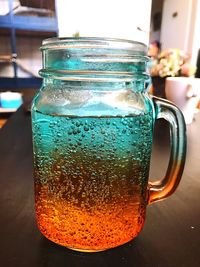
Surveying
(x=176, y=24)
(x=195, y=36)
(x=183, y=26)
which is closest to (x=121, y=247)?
(x=195, y=36)

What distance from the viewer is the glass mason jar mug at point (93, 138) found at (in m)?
0.28

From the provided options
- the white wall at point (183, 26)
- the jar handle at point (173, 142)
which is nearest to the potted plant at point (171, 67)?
the jar handle at point (173, 142)

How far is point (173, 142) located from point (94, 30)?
1.17 m

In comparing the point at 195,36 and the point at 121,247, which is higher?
the point at 195,36

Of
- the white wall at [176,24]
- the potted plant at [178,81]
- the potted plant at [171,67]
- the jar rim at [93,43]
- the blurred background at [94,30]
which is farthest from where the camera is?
the white wall at [176,24]

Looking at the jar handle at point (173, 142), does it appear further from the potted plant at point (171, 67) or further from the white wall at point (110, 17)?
the white wall at point (110, 17)

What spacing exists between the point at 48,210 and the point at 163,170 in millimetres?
299

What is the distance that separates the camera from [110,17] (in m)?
1.34

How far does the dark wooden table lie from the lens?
29 centimetres

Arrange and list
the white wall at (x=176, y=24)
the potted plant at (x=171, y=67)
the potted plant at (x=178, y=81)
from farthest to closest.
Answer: the white wall at (x=176, y=24), the potted plant at (x=171, y=67), the potted plant at (x=178, y=81)

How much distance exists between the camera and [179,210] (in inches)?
15.4

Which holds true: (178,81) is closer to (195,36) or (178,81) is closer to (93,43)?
(93,43)

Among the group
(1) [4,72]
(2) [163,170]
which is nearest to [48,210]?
(2) [163,170]

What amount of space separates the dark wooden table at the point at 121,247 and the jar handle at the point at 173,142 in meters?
0.06
